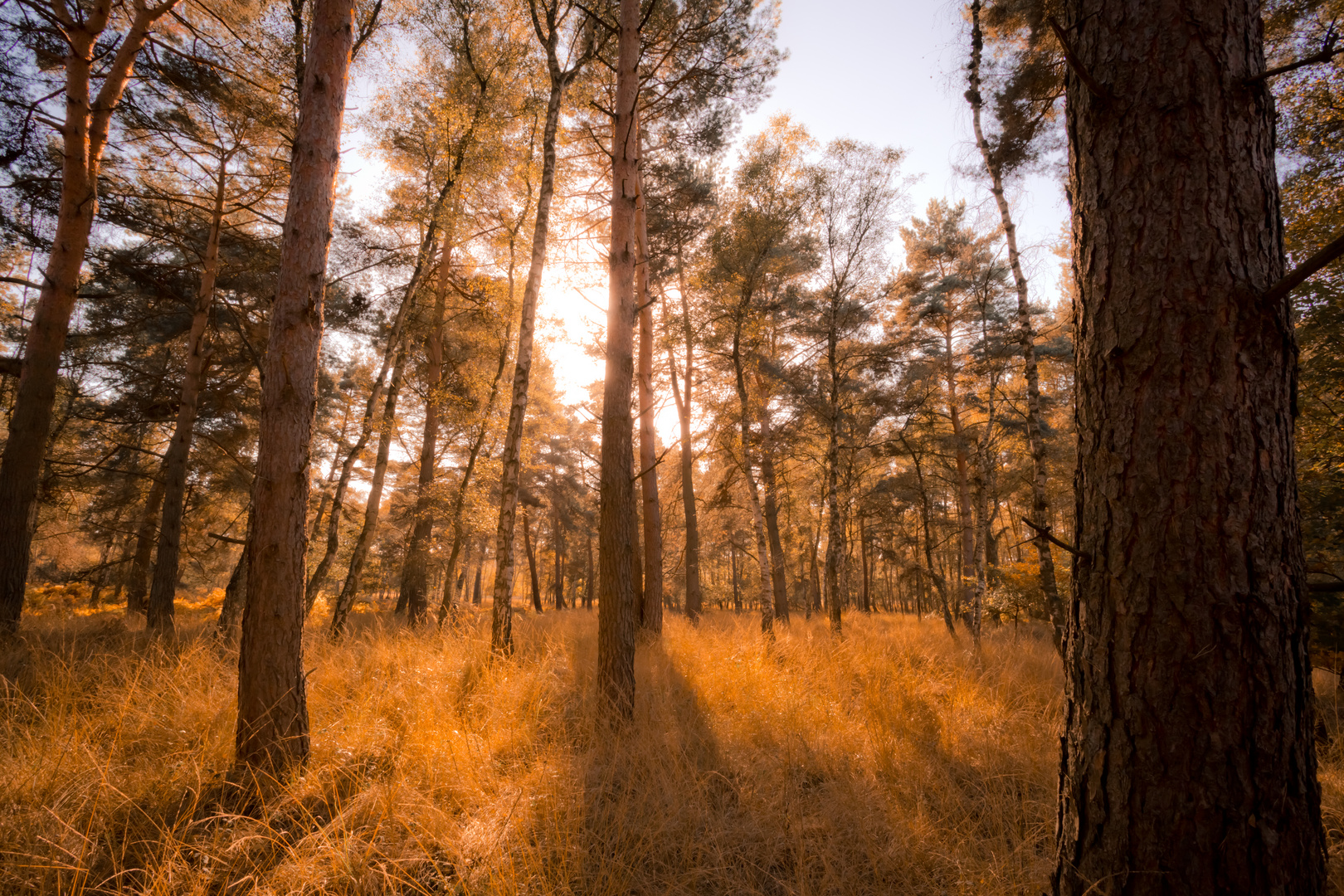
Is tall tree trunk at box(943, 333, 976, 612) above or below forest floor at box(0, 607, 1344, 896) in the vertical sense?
above

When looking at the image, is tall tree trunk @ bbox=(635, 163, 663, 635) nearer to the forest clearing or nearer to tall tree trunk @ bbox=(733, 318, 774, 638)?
the forest clearing

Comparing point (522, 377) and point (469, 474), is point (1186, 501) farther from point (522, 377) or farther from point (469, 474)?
point (469, 474)

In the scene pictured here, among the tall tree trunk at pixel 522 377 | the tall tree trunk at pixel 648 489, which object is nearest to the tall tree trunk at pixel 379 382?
the tall tree trunk at pixel 522 377

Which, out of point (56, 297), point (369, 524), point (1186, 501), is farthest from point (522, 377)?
point (1186, 501)

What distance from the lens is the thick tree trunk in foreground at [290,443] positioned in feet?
8.60

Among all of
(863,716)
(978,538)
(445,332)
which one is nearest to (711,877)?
(863,716)

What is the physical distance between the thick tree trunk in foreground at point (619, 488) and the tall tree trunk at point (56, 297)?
6.77m

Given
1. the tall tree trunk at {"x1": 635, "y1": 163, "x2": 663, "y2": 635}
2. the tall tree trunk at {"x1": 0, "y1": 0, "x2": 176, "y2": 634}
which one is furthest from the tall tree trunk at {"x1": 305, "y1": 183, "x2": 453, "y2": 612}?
the tall tree trunk at {"x1": 635, "y1": 163, "x2": 663, "y2": 635}

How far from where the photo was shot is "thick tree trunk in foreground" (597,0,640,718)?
3.82 meters

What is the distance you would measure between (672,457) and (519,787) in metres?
10.3

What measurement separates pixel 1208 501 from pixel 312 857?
3.53 m

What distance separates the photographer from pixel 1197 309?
1265 millimetres

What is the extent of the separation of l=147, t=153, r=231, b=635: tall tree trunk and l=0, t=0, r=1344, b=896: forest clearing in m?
0.08

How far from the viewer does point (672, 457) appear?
12781 mm
